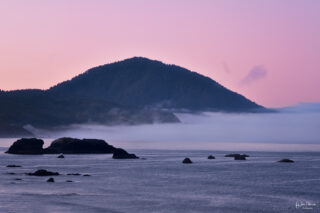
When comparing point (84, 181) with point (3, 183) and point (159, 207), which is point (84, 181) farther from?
point (159, 207)

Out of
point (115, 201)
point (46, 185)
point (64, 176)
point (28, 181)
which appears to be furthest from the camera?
point (64, 176)

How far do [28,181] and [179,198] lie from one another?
3111 centimetres

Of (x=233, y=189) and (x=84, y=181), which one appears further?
(x=84, y=181)

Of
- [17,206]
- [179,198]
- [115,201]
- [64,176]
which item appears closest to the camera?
[17,206]

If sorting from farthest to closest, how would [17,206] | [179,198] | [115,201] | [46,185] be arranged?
[46,185]
[179,198]
[115,201]
[17,206]

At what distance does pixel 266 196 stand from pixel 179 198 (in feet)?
40.1

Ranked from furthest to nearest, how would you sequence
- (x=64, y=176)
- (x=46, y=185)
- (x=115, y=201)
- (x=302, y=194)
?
(x=64, y=176), (x=46, y=185), (x=302, y=194), (x=115, y=201)

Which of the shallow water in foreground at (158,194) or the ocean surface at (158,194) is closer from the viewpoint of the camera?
the ocean surface at (158,194)

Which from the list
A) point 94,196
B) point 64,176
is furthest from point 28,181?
point 94,196

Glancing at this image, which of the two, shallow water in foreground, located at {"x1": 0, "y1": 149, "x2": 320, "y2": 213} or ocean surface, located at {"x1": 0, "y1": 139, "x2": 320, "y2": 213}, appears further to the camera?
shallow water in foreground, located at {"x1": 0, "y1": 149, "x2": 320, "y2": 213}

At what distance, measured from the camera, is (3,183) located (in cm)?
9812

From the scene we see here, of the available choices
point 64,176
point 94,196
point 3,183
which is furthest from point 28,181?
point 94,196

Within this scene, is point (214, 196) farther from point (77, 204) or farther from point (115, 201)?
point (77, 204)

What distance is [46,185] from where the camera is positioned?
9462cm
